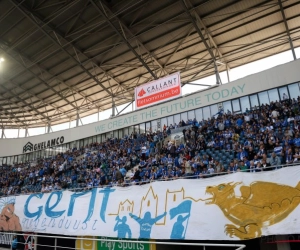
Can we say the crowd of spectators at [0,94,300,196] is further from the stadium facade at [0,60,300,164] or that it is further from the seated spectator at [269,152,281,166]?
the stadium facade at [0,60,300,164]

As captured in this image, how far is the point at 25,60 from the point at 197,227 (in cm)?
2268

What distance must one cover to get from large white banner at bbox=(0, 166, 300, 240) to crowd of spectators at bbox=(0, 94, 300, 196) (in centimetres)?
59

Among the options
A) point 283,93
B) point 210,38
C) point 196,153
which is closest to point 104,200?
point 196,153

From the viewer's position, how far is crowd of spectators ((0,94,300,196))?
1153cm

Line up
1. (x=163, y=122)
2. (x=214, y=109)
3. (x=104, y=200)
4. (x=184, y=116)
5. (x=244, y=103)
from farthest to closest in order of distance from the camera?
(x=163, y=122) < (x=184, y=116) < (x=214, y=109) < (x=244, y=103) < (x=104, y=200)

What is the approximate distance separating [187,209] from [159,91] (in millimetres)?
14237

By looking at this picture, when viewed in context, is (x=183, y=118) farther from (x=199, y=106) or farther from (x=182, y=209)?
(x=182, y=209)

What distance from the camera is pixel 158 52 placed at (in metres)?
23.6

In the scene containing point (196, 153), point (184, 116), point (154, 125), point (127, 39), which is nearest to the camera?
point (196, 153)

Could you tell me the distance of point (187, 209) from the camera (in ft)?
26.9

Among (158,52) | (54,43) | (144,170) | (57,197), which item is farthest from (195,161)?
(54,43)

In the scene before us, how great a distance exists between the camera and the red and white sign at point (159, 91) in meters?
20.8

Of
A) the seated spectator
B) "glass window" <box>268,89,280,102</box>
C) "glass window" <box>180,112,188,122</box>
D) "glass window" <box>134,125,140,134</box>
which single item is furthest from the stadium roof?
the seated spectator

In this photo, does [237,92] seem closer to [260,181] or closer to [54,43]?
[260,181]
